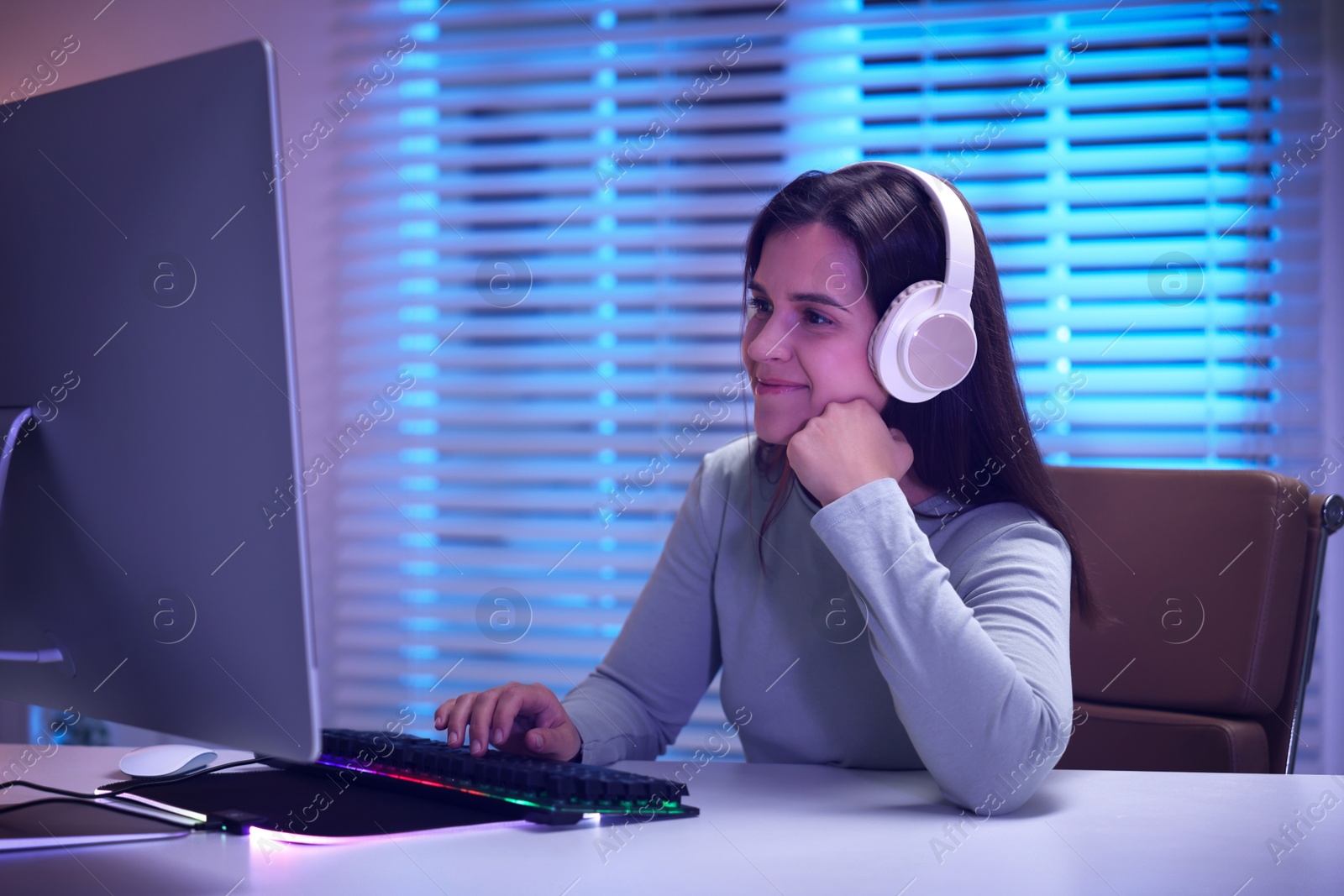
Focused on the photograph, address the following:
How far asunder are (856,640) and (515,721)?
16.1 inches

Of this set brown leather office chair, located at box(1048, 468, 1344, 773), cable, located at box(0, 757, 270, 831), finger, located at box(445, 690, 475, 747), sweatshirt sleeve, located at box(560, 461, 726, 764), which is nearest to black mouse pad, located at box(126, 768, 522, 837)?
cable, located at box(0, 757, 270, 831)

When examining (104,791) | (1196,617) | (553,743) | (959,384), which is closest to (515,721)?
(553,743)

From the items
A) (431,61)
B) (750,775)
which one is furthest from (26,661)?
(431,61)

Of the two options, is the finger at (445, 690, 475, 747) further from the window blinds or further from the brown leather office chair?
the window blinds

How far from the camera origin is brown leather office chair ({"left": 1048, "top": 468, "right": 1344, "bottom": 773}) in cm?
118

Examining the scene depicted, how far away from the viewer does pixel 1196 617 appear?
1.22 m

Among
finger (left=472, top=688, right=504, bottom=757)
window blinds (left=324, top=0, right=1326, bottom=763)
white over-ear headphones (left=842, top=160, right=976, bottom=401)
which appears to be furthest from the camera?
window blinds (left=324, top=0, right=1326, bottom=763)

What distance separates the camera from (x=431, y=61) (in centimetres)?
239

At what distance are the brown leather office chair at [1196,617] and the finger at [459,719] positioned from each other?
2.40 feet

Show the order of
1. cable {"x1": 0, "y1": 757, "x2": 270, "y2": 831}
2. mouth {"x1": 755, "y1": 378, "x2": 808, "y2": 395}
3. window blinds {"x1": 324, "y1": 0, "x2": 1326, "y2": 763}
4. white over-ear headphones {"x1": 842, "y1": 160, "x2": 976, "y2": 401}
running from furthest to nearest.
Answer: window blinds {"x1": 324, "y1": 0, "x2": 1326, "y2": 763}, mouth {"x1": 755, "y1": 378, "x2": 808, "y2": 395}, white over-ear headphones {"x1": 842, "y1": 160, "x2": 976, "y2": 401}, cable {"x1": 0, "y1": 757, "x2": 270, "y2": 831}

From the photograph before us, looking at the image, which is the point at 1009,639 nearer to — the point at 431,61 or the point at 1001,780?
the point at 1001,780

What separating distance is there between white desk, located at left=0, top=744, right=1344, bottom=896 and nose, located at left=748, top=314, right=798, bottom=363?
19.2 inches

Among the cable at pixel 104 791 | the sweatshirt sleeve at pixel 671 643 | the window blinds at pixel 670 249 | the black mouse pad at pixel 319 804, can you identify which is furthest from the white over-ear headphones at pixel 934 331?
the window blinds at pixel 670 249

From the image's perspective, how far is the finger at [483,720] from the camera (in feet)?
3.11
